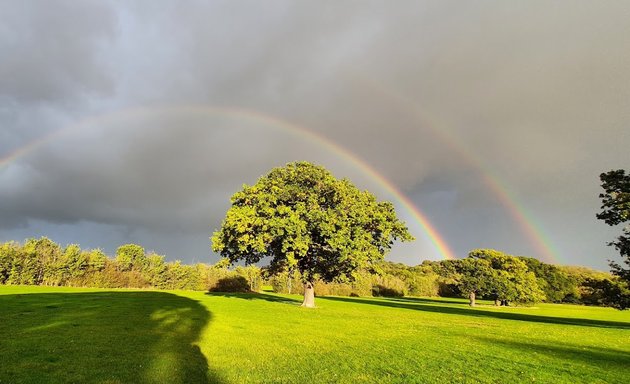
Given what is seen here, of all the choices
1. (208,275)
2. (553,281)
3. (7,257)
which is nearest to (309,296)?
(208,275)

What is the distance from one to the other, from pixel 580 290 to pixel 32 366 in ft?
510

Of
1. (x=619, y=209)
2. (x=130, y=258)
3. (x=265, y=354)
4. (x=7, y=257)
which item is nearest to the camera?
(x=265, y=354)

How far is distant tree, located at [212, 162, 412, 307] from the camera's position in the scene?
40219mm

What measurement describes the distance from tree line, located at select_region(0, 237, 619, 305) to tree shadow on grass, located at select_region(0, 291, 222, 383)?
23090mm

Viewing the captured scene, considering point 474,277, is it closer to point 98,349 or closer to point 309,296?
point 309,296

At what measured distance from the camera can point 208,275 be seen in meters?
84.0

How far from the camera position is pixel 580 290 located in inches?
4973

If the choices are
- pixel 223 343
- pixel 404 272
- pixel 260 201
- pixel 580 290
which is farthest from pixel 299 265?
pixel 580 290

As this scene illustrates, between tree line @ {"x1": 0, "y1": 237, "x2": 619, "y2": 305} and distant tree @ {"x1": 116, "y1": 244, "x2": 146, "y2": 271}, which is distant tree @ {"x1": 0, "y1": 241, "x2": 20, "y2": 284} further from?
distant tree @ {"x1": 116, "y1": 244, "x2": 146, "y2": 271}

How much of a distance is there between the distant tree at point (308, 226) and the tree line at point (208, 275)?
271 centimetres

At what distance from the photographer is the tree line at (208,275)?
6212 cm

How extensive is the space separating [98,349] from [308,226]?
2912 centimetres

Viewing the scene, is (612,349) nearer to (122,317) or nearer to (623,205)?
(623,205)

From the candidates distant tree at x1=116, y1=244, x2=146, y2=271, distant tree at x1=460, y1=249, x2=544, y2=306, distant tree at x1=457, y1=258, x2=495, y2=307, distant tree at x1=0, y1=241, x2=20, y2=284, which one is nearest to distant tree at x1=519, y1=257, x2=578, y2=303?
distant tree at x1=460, y1=249, x2=544, y2=306
